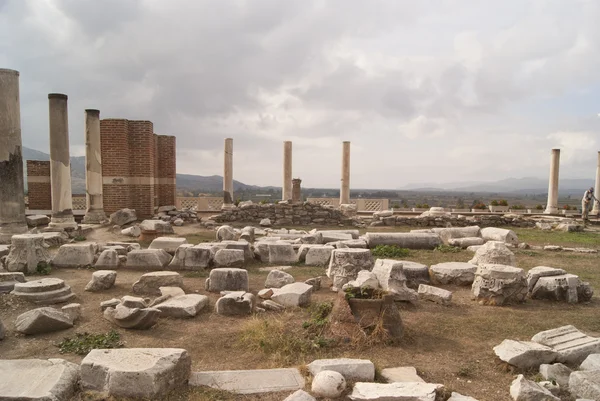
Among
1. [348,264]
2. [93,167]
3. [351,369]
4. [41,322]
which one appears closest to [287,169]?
[93,167]

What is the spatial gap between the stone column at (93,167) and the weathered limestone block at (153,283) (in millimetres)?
9340

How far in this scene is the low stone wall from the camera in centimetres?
1869

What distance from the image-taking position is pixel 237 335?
5566 mm

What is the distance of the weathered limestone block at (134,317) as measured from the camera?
18.5ft

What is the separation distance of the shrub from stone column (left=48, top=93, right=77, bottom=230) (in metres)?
9.84

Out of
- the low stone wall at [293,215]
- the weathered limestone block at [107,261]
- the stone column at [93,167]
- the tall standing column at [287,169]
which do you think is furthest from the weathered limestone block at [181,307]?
the tall standing column at [287,169]

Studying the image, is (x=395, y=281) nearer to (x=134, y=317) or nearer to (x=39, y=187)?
(x=134, y=317)

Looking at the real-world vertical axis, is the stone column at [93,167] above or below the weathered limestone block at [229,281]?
above

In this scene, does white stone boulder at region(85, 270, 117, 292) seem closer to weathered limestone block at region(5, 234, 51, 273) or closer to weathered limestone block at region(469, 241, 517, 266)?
weathered limestone block at region(5, 234, 51, 273)

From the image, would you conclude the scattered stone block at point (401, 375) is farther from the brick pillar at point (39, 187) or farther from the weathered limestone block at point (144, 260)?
the brick pillar at point (39, 187)

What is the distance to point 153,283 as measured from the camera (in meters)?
7.51

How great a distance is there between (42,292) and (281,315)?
3829mm

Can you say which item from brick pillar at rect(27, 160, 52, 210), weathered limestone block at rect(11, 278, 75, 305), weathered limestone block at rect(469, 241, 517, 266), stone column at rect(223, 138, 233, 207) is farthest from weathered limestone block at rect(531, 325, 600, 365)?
stone column at rect(223, 138, 233, 207)

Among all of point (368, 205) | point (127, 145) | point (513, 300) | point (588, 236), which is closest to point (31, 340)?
point (513, 300)
